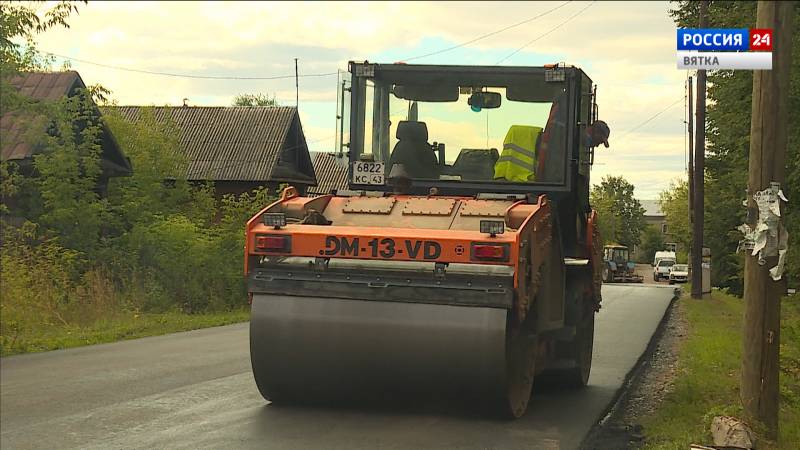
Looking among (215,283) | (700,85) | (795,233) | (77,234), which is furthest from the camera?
(700,85)

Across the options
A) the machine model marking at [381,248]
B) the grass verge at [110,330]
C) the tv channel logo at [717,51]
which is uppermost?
the tv channel logo at [717,51]

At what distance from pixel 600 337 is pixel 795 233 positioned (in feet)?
14.6

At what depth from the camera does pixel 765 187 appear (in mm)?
7934

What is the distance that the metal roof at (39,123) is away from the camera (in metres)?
20.6

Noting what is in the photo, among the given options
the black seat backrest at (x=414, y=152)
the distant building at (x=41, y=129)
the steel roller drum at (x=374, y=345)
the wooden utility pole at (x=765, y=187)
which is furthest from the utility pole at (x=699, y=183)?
the steel roller drum at (x=374, y=345)

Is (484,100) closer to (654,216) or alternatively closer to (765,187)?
(765,187)

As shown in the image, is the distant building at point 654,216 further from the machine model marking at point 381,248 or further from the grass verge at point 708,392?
the machine model marking at point 381,248

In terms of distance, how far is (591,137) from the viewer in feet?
34.3

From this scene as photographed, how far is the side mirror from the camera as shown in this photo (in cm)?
1042

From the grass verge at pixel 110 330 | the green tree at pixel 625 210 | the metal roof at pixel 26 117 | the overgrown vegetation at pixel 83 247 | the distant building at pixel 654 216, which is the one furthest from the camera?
the distant building at pixel 654 216

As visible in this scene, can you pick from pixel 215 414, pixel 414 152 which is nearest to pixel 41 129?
pixel 414 152

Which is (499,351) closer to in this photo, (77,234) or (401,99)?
(401,99)

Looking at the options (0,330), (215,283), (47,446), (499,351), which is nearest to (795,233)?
(499,351)

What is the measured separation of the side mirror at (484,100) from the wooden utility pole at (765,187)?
295 centimetres
